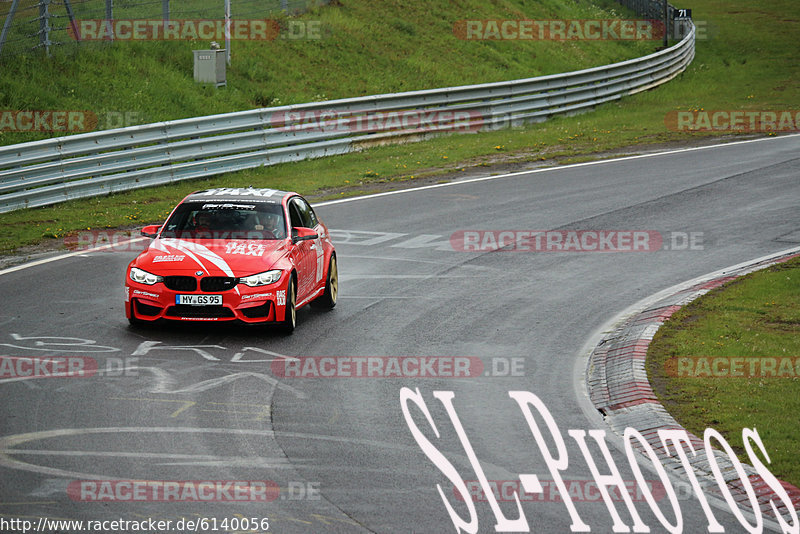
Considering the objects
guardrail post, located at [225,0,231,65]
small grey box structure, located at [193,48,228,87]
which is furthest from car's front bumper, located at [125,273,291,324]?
guardrail post, located at [225,0,231,65]

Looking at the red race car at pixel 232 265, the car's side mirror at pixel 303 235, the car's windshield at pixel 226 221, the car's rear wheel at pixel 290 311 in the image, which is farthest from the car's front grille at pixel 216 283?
the car's side mirror at pixel 303 235

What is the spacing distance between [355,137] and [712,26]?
1320 inches

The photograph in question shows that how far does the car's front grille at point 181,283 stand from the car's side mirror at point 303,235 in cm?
148

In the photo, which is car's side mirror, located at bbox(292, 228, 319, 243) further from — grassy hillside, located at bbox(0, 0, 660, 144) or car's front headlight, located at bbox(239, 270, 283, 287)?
grassy hillside, located at bbox(0, 0, 660, 144)

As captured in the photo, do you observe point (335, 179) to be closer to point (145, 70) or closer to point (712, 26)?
point (145, 70)

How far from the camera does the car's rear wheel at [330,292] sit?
1341 centimetres

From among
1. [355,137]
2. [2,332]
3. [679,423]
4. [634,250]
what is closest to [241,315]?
[2,332]

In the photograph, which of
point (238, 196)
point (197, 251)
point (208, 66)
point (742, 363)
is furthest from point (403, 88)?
point (742, 363)

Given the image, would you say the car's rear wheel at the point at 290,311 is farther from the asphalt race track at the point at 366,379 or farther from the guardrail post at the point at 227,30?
the guardrail post at the point at 227,30

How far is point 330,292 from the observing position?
44.2ft

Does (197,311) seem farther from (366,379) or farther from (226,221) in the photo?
(366,379)

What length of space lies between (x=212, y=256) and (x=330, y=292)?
1.94 metres

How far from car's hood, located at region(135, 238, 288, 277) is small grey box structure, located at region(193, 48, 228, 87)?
15536 mm

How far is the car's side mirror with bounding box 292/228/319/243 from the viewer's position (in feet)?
42.0
